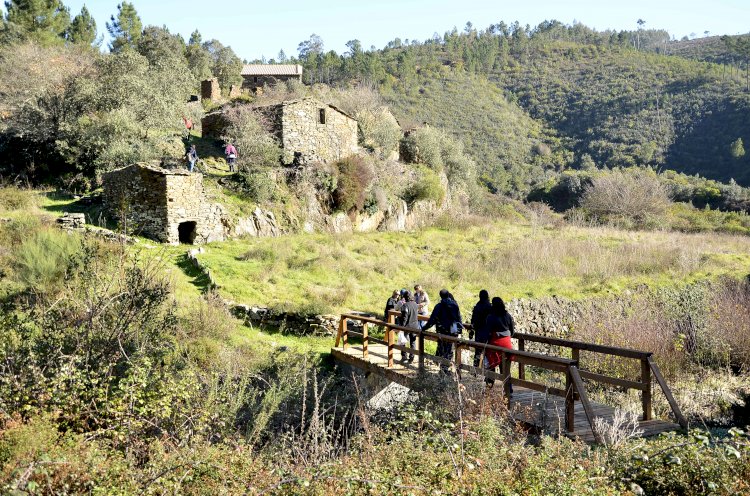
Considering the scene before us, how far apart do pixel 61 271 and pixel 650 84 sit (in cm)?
9036

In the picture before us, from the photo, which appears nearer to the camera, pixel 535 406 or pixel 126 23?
pixel 535 406

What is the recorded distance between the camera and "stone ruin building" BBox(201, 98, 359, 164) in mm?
26125

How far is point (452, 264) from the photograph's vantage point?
21.5 m

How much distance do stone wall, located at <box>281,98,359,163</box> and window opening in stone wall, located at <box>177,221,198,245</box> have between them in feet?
22.3

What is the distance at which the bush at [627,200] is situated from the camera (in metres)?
41.7

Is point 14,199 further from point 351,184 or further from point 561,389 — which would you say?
point 561,389

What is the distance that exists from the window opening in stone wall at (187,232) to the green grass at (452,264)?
103 centimetres

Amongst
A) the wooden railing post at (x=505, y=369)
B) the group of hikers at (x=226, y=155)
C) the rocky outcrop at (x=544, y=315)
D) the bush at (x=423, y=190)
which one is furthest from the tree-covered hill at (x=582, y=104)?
the wooden railing post at (x=505, y=369)

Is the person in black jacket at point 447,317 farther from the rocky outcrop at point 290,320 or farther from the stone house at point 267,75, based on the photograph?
the stone house at point 267,75

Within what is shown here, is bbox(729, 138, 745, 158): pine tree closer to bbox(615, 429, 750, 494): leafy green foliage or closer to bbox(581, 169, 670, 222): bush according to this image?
bbox(581, 169, 670, 222): bush

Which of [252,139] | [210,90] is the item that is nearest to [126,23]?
[210,90]

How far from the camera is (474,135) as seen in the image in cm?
7500

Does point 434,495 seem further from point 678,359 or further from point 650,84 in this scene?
point 650,84

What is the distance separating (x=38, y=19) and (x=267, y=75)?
16.7 meters
